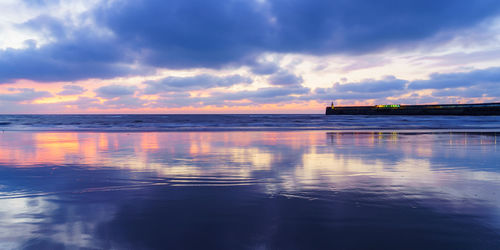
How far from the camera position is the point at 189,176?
23.2 ft

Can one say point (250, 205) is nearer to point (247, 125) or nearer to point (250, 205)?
point (250, 205)

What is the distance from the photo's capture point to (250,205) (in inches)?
191

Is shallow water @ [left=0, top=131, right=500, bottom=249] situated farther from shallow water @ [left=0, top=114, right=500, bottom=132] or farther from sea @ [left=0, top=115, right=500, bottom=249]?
shallow water @ [left=0, top=114, right=500, bottom=132]

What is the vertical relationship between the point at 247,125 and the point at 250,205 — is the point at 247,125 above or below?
above

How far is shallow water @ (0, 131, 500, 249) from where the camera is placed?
3.59 meters

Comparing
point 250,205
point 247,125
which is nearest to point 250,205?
point 250,205

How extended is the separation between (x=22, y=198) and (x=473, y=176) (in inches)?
370

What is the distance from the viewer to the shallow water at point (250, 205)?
359 centimetres

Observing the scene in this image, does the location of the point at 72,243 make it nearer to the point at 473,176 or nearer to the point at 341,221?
the point at 341,221

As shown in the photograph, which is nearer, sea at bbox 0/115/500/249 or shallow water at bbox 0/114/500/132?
sea at bbox 0/115/500/249

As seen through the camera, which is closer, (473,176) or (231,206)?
(231,206)

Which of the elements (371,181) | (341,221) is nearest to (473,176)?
(371,181)

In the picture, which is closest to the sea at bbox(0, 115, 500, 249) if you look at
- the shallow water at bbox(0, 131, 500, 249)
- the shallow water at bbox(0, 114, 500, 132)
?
the shallow water at bbox(0, 131, 500, 249)

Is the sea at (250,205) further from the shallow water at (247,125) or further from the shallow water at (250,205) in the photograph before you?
the shallow water at (247,125)
